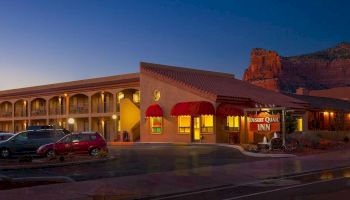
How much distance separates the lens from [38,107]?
64.1 metres

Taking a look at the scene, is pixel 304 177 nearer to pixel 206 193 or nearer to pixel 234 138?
pixel 206 193

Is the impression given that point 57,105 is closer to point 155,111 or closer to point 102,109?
point 102,109

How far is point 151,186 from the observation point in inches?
610

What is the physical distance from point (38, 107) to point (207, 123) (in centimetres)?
3065

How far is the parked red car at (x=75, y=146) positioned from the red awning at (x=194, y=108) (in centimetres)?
1234

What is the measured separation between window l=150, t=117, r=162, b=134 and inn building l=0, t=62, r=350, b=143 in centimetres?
9

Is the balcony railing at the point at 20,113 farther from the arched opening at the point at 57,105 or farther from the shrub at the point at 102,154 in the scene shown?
the shrub at the point at 102,154

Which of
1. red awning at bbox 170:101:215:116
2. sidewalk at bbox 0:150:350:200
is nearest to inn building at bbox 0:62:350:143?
red awning at bbox 170:101:215:116

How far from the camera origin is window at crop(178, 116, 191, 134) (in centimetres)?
4225

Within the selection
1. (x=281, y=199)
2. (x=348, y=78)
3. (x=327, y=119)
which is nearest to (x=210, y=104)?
(x=327, y=119)

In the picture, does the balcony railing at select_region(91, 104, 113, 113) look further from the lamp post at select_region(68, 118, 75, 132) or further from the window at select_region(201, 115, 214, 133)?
the window at select_region(201, 115, 214, 133)

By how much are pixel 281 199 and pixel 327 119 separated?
1853 inches

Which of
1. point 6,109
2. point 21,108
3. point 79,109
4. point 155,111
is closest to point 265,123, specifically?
point 155,111

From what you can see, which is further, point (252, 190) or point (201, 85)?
point (201, 85)
